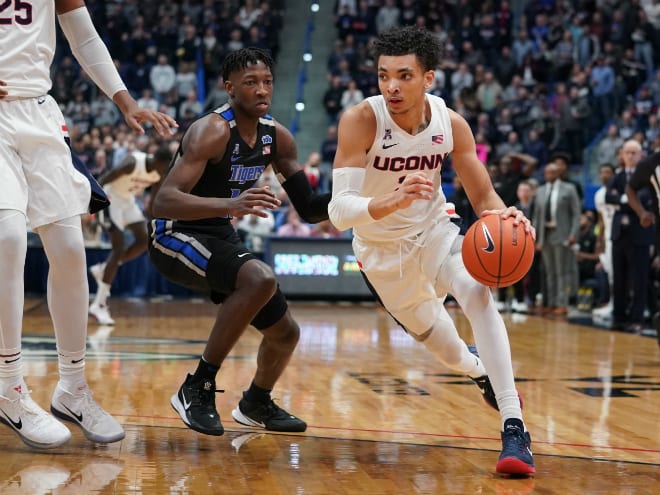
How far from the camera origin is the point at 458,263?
4.63 m

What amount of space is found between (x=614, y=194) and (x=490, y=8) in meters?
10.4

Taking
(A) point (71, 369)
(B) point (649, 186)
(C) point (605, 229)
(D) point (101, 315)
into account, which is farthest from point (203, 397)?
(C) point (605, 229)

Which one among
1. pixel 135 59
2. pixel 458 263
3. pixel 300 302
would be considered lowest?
pixel 300 302

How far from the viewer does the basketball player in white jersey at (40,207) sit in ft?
13.7

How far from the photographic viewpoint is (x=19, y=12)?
166 inches

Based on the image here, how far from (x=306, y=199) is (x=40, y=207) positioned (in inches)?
54.7

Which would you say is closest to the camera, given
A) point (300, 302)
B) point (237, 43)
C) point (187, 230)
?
point (187, 230)

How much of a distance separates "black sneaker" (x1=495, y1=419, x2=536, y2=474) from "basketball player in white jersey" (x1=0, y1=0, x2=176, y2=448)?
5.36 ft

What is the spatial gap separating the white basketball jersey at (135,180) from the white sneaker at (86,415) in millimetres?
6355

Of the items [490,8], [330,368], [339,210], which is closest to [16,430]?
[339,210]

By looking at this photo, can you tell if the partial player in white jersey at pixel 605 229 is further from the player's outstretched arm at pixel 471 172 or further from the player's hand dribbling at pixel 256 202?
the player's hand dribbling at pixel 256 202

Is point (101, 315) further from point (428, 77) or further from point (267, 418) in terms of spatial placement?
point (428, 77)

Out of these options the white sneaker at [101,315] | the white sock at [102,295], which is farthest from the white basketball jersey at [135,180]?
the white sneaker at [101,315]

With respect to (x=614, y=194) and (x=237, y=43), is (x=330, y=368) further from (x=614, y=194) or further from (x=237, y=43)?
(x=237, y=43)
